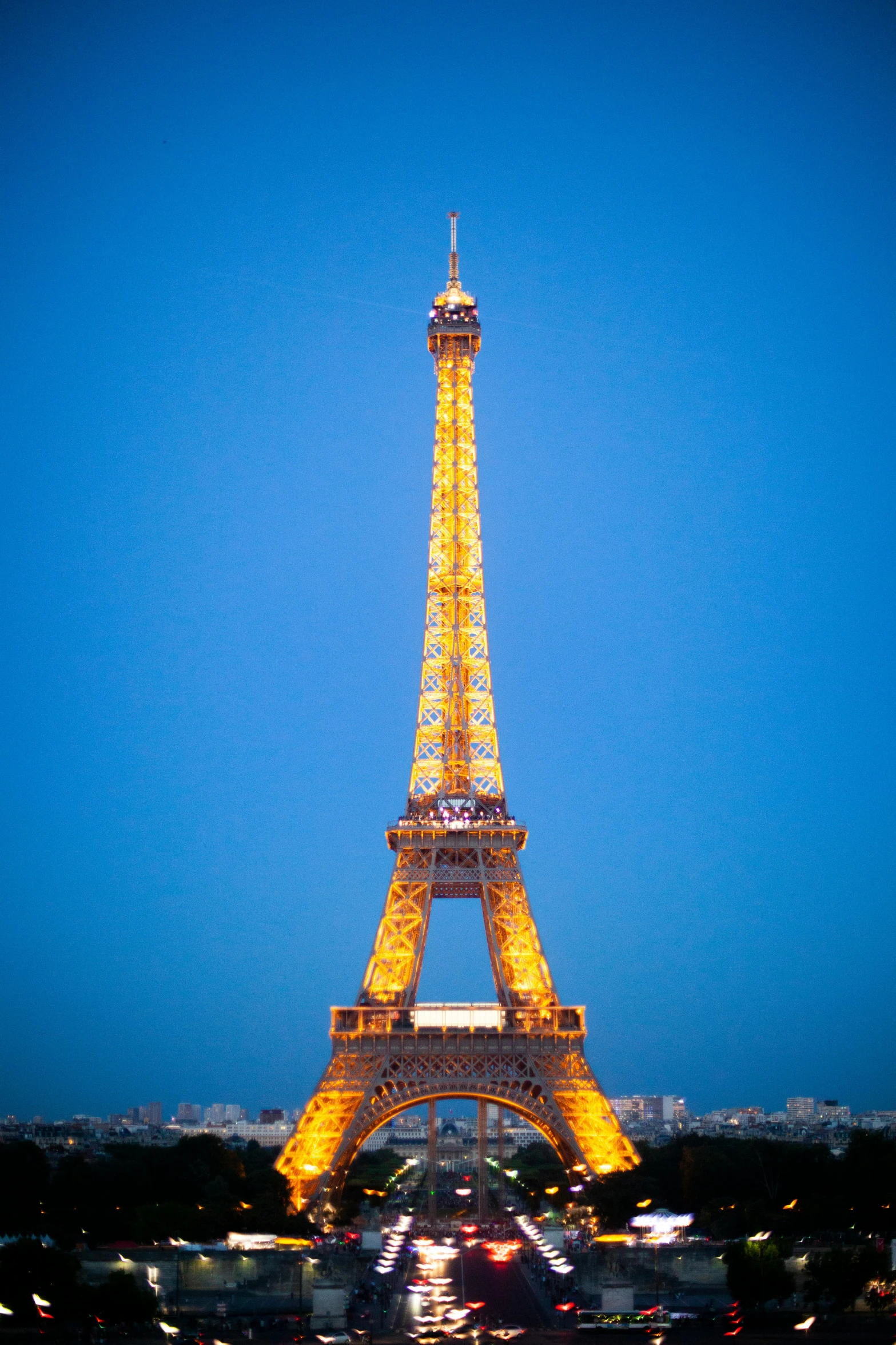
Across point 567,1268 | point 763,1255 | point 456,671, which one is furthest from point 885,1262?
point 456,671

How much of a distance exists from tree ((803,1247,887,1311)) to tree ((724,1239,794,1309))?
0.89m

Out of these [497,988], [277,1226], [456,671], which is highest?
[456,671]

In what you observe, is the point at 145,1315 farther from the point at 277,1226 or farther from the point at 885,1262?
the point at 885,1262

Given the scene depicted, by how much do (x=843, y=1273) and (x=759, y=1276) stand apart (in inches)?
116

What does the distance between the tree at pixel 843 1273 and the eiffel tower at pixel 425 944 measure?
57.3 ft

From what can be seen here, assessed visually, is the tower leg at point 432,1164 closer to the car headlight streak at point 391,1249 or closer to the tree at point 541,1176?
the car headlight streak at point 391,1249

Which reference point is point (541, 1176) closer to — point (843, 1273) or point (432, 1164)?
point (432, 1164)

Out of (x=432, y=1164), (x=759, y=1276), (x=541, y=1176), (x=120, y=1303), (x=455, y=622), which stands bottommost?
(x=120, y=1303)

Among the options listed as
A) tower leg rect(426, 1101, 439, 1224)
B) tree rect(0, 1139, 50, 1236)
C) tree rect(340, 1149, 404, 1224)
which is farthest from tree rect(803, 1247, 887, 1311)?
tower leg rect(426, 1101, 439, 1224)

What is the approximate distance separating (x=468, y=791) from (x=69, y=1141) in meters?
135

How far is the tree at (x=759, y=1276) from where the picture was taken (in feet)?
175

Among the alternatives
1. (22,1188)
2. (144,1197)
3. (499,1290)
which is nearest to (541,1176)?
(144,1197)

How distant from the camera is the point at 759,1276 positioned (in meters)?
53.2

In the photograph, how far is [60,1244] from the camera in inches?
2368
